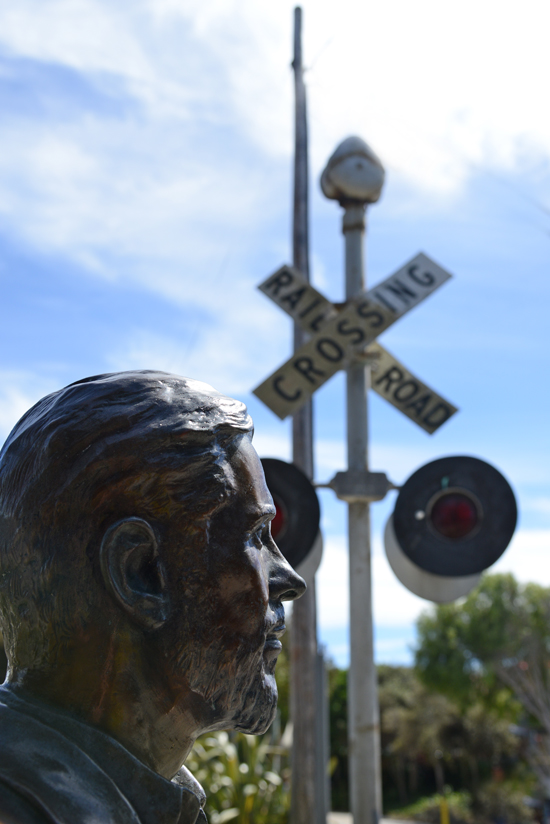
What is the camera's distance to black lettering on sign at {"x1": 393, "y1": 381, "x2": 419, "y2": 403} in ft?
18.3

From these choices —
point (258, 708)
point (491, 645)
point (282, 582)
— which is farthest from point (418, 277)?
point (491, 645)

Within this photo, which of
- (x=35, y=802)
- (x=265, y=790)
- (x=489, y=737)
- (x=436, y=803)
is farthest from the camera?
(x=489, y=737)

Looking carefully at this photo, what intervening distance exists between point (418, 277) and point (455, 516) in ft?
5.91

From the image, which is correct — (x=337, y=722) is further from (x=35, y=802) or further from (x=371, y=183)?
(x=35, y=802)

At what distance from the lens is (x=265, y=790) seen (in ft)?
29.3

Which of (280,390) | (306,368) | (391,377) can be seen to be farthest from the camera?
(391,377)

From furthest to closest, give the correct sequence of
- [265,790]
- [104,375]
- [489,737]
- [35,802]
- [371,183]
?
[489,737], [265,790], [371,183], [104,375], [35,802]

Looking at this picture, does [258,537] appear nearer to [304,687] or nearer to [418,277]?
[418,277]

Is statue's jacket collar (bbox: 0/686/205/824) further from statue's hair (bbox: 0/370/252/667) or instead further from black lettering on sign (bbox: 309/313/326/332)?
black lettering on sign (bbox: 309/313/326/332)

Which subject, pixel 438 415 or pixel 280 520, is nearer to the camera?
pixel 280 520

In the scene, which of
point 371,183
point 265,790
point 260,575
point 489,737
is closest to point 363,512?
point 371,183

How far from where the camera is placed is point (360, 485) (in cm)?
541

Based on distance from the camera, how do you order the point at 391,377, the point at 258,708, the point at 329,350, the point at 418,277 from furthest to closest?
the point at 391,377 → the point at 418,277 → the point at 329,350 → the point at 258,708

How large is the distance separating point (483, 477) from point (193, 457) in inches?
148
